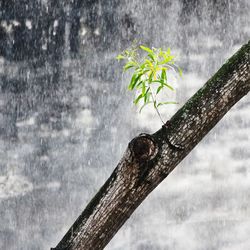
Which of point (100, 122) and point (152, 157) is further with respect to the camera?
point (100, 122)

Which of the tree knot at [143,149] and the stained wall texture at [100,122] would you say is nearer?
the tree knot at [143,149]

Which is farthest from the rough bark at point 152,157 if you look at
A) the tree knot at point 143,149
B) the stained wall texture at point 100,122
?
the stained wall texture at point 100,122

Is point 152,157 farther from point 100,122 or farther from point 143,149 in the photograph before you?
point 100,122

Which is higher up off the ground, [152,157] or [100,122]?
[100,122]

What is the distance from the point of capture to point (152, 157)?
4.23 feet

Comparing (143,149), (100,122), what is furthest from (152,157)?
(100,122)

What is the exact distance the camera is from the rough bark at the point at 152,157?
4.25ft

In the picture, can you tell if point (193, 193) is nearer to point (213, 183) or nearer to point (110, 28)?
point (213, 183)

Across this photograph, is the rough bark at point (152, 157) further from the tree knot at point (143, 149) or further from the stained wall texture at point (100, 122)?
the stained wall texture at point (100, 122)

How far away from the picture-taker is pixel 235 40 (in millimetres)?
8898

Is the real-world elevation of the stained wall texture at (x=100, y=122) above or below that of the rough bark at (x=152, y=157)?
above

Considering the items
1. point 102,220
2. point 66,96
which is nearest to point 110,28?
point 66,96

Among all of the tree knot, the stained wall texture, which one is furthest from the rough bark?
the stained wall texture

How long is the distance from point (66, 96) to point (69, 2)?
65.1 inches
